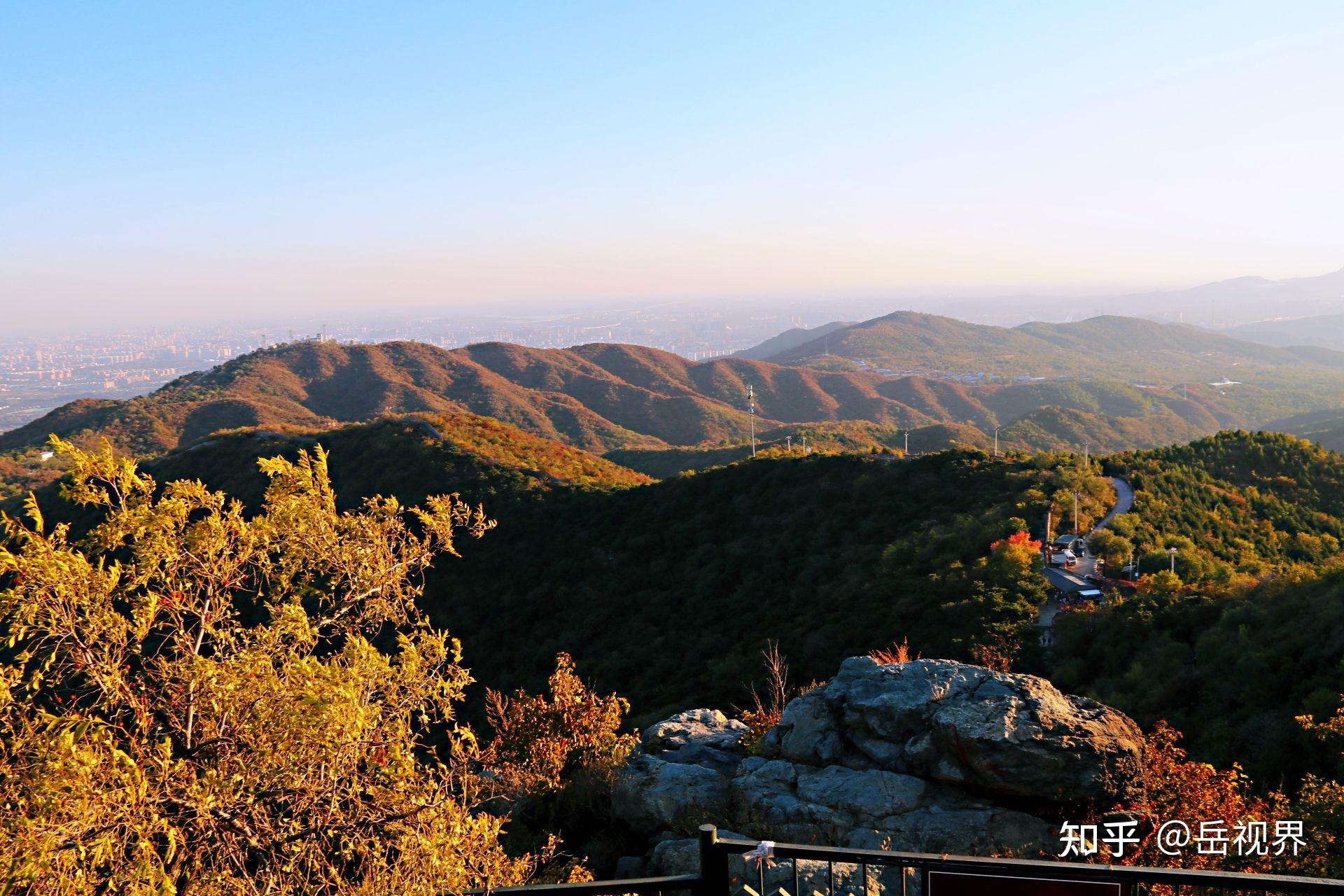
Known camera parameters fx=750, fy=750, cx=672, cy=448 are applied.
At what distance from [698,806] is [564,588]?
18490 mm

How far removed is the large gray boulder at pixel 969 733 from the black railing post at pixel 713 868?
4443 mm

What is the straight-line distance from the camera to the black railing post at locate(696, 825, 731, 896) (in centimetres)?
349

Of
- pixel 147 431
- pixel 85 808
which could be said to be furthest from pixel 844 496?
pixel 147 431

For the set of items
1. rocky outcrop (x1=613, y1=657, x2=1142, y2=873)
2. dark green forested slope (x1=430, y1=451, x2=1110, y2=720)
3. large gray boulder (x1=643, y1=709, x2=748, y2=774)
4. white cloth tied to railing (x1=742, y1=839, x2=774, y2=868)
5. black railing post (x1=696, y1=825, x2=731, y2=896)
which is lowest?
dark green forested slope (x1=430, y1=451, x2=1110, y2=720)

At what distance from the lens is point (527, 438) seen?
43.2 meters

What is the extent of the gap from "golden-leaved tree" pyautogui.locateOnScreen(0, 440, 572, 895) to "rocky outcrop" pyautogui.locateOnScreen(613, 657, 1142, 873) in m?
3.79

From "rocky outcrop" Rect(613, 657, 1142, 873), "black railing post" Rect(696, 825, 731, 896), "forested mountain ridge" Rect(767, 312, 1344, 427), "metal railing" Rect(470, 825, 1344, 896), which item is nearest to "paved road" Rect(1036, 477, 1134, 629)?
"rocky outcrop" Rect(613, 657, 1142, 873)

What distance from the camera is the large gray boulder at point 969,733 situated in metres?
6.81

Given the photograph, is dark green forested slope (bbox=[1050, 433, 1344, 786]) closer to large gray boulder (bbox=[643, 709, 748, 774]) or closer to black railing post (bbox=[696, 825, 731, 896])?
large gray boulder (bbox=[643, 709, 748, 774])

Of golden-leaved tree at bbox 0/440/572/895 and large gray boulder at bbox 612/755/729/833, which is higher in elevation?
golden-leaved tree at bbox 0/440/572/895

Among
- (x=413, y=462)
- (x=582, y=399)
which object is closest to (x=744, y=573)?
(x=413, y=462)

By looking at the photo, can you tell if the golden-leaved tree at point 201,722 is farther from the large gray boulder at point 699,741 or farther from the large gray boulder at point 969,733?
the large gray boulder at point 699,741

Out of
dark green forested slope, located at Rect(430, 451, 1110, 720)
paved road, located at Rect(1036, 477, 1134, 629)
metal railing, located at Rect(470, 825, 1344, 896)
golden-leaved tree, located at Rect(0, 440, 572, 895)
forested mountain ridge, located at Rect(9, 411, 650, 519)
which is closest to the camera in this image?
metal railing, located at Rect(470, 825, 1344, 896)

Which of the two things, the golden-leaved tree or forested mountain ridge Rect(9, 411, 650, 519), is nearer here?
the golden-leaved tree
